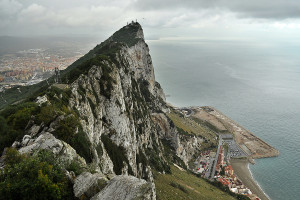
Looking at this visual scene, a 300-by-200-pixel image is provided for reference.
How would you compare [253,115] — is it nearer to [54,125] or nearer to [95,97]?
[95,97]

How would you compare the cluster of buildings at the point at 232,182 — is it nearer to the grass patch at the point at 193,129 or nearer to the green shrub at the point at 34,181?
the grass patch at the point at 193,129

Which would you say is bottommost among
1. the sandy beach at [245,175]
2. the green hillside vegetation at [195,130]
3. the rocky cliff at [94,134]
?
the sandy beach at [245,175]

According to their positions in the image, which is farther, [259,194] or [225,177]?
[225,177]

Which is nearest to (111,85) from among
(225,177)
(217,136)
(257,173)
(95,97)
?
(95,97)

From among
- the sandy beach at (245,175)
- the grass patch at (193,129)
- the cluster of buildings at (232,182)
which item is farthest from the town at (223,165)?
the grass patch at (193,129)

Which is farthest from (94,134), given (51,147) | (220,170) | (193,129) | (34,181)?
(193,129)
